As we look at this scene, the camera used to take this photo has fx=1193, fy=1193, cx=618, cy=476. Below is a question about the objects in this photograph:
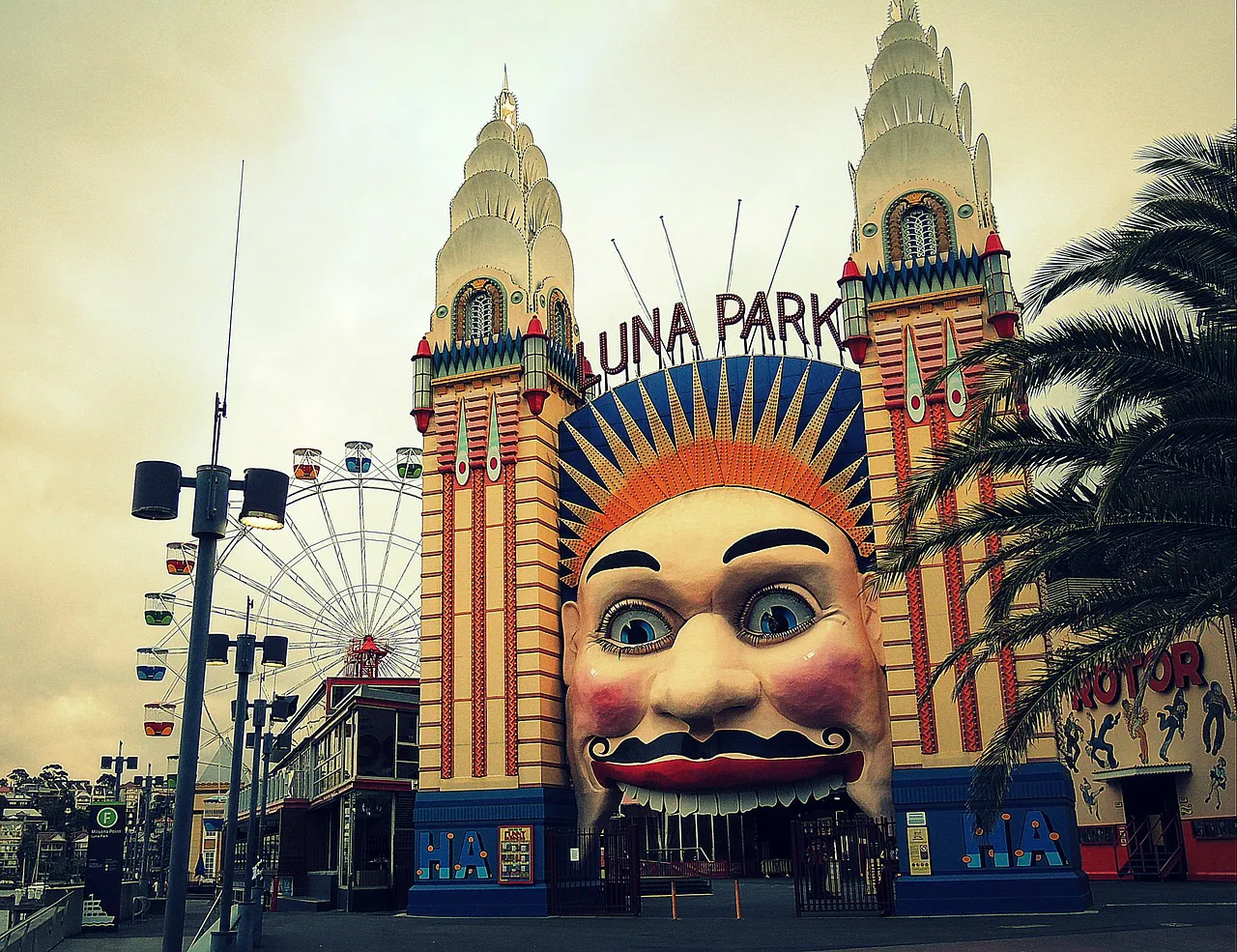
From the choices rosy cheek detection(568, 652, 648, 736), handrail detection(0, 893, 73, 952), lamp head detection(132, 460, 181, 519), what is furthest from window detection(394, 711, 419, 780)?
lamp head detection(132, 460, 181, 519)

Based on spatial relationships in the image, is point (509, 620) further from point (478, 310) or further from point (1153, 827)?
point (1153, 827)

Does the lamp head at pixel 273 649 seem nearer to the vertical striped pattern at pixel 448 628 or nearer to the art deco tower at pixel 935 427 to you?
the vertical striped pattern at pixel 448 628

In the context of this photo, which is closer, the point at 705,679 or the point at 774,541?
the point at 705,679

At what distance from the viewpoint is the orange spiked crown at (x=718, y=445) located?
24188 mm

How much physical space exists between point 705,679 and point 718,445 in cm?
524

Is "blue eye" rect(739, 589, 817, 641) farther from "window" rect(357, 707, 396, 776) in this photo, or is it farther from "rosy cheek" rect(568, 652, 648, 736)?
"window" rect(357, 707, 396, 776)

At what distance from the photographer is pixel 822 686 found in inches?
877

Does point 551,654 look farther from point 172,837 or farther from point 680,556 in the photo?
point 172,837

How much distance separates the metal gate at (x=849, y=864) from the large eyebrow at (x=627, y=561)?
18.6ft

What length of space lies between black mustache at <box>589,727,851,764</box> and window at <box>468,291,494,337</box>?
10109 mm

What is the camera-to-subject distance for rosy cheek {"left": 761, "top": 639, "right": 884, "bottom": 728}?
22281 millimetres

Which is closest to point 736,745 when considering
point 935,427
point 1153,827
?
point 935,427

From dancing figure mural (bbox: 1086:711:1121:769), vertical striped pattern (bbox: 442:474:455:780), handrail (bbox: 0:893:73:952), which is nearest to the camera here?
handrail (bbox: 0:893:73:952)

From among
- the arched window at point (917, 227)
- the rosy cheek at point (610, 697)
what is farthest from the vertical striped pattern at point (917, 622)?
the rosy cheek at point (610, 697)
